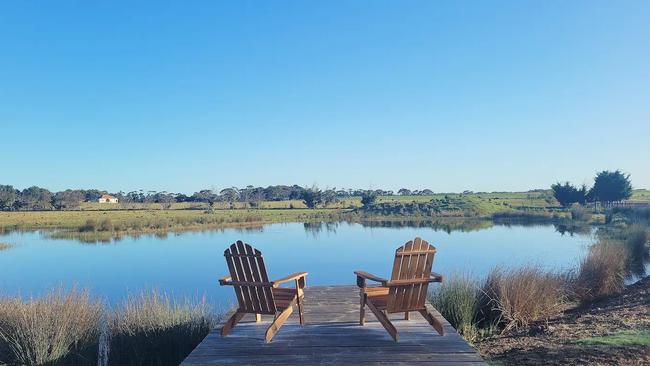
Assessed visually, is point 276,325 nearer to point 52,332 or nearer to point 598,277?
point 52,332

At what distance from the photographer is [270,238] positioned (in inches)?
950

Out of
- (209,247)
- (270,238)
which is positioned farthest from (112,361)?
(270,238)

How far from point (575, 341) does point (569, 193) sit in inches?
1739

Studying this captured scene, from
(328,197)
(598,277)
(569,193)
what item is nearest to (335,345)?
(598,277)

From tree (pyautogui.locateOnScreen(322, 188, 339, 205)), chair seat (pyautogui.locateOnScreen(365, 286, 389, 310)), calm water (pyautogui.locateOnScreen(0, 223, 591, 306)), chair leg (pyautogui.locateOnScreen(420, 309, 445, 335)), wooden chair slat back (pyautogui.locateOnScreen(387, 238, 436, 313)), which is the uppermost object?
tree (pyautogui.locateOnScreen(322, 188, 339, 205))

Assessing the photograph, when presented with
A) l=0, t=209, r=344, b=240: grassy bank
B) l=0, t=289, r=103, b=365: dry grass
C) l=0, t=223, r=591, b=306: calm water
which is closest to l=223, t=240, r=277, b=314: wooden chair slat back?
l=0, t=289, r=103, b=365: dry grass

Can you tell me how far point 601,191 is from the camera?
43.0 metres

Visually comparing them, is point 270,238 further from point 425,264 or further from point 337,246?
point 425,264

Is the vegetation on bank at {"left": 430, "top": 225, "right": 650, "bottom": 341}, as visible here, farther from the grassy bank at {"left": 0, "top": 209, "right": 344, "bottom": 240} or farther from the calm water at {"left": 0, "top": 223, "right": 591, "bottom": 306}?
the grassy bank at {"left": 0, "top": 209, "right": 344, "bottom": 240}

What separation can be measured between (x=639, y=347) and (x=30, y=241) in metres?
26.1

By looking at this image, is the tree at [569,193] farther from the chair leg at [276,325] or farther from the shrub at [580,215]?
the chair leg at [276,325]

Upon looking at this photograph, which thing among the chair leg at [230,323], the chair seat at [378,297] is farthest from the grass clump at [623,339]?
the chair leg at [230,323]

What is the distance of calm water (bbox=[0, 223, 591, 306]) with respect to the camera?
1193cm

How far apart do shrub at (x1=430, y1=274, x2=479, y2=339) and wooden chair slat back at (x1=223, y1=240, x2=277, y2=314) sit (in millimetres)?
2582
